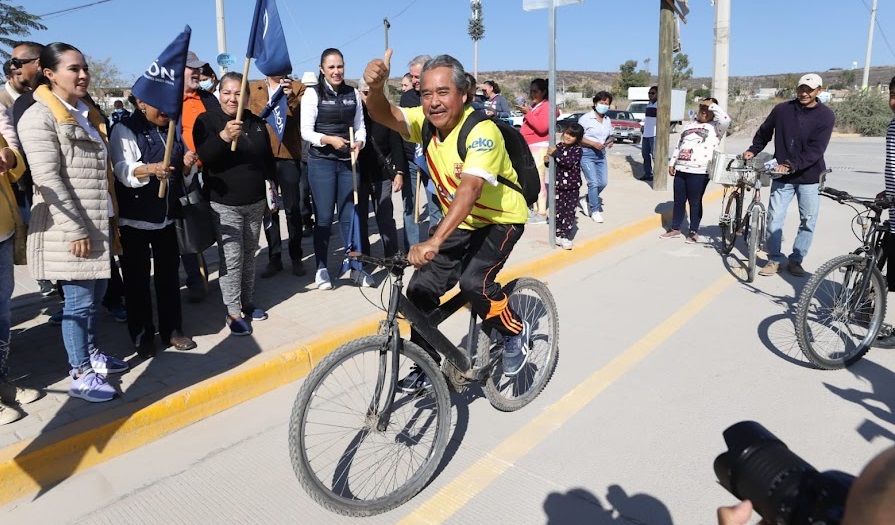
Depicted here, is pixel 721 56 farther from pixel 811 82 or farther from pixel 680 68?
pixel 680 68

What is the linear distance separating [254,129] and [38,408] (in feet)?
7.51

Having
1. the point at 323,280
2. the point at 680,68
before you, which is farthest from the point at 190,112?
the point at 680,68

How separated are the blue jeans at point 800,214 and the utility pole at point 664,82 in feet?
17.4

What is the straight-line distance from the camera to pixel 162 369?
161 inches

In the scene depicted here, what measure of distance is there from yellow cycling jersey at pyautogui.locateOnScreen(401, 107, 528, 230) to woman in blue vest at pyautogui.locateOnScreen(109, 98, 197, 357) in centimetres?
173

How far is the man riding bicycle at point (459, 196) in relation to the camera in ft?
9.59

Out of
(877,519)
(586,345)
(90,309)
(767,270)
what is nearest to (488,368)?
(586,345)

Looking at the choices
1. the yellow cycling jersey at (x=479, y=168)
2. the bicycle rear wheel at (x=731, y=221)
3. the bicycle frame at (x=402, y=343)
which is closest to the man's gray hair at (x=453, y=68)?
the yellow cycling jersey at (x=479, y=168)

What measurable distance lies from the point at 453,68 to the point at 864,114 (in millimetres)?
35466

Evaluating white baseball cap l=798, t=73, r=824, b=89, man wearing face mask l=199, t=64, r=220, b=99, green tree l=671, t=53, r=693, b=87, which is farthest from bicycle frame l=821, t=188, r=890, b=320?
green tree l=671, t=53, r=693, b=87

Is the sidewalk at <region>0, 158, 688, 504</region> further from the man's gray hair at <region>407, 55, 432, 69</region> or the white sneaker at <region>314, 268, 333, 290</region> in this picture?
the man's gray hair at <region>407, 55, 432, 69</region>

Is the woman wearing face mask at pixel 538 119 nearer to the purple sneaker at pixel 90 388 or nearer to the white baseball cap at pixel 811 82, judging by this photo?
the white baseball cap at pixel 811 82

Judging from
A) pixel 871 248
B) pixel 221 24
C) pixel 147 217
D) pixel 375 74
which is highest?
pixel 221 24

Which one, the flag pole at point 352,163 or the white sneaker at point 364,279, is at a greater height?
the flag pole at point 352,163
